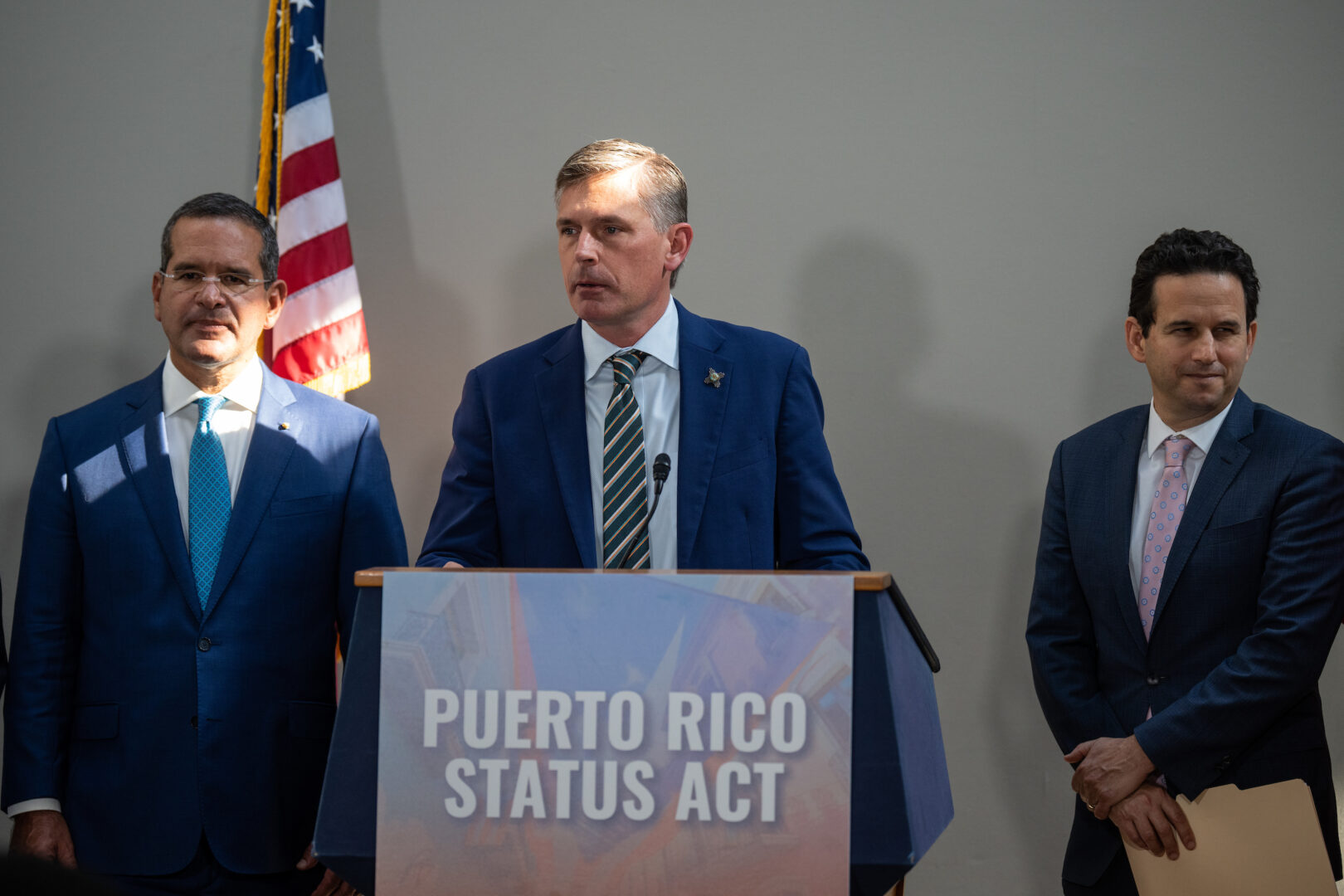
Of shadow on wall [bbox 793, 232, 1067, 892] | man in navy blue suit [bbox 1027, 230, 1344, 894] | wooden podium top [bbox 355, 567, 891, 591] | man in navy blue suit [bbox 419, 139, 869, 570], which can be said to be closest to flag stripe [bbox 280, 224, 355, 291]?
man in navy blue suit [bbox 419, 139, 869, 570]

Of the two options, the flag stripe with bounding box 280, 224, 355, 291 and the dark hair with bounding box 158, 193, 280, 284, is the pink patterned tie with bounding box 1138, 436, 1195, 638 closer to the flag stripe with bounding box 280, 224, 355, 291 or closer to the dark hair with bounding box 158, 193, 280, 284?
the dark hair with bounding box 158, 193, 280, 284

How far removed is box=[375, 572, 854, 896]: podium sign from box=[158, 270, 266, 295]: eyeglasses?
1.29 metres

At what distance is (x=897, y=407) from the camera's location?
3453mm

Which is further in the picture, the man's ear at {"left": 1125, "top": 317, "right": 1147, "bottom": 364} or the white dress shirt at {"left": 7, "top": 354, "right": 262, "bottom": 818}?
the man's ear at {"left": 1125, "top": 317, "right": 1147, "bottom": 364}

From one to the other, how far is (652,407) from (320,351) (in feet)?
3.92

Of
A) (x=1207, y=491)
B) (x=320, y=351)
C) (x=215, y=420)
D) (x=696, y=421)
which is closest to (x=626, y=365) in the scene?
(x=696, y=421)

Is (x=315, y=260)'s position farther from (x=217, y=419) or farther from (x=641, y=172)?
(x=641, y=172)

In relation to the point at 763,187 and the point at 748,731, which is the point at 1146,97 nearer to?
the point at 763,187

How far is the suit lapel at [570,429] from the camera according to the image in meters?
2.18

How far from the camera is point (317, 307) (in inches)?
123

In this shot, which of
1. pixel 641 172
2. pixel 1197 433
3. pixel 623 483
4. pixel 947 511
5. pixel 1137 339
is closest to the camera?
pixel 623 483

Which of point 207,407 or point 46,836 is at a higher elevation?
point 207,407

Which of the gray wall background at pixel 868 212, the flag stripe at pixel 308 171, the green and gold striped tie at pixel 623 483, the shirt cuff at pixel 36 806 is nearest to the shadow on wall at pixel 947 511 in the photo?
the gray wall background at pixel 868 212

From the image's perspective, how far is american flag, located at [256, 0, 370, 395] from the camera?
3104mm
